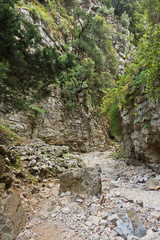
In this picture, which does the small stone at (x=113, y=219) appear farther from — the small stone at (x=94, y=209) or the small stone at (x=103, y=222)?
the small stone at (x=94, y=209)

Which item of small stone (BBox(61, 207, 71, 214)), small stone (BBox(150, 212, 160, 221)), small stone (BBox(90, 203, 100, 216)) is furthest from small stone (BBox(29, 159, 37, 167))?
small stone (BBox(150, 212, 160, 221))

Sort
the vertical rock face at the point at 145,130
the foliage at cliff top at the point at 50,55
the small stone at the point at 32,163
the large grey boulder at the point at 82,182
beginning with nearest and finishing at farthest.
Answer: the foliage at cliff top at the point at 50,55 < the large grey boulder at the point at 82,182 < the small stone at the point at 32,163 < the vertical rock face at the point at 145,130

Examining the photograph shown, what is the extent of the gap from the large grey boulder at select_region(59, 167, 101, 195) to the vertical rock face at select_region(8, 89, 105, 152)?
6349mm

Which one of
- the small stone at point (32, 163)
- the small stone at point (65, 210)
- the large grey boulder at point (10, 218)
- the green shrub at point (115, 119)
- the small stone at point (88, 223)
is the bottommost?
the small stone at point (88, 223)

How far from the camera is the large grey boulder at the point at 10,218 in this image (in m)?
1.80

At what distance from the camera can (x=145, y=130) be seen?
17.2 ft

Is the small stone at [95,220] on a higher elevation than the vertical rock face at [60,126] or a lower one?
lower

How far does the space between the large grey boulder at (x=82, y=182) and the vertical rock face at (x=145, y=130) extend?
294 centimetres

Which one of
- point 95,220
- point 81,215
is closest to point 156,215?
point 95,220

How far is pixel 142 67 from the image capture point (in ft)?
19.2

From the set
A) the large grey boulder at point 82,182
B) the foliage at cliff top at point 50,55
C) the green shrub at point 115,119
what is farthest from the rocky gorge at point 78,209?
the green shrub at point 115,119

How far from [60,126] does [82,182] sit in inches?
324

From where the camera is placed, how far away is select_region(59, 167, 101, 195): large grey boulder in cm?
315

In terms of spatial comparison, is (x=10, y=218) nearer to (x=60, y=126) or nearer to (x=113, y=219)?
(x=113, y=219)
